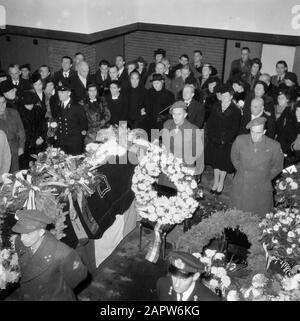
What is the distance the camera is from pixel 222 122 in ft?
21.7

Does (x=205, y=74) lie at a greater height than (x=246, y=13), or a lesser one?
lesser

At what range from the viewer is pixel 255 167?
212 inches

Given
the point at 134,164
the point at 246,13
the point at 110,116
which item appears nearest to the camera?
the point at 134,164

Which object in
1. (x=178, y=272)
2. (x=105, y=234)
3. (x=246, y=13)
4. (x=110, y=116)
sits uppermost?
(x=246, y=13)

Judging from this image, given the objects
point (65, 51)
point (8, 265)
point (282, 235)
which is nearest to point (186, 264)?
point (282, 235)

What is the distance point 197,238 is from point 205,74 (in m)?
5.18

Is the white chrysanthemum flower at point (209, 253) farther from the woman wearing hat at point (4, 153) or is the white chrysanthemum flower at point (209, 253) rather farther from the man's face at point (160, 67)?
the man's face at point (160, 67)

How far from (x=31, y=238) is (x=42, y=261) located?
0.70 feet

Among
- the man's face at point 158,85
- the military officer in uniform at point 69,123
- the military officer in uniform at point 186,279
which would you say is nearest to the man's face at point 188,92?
the man's face at point 158,85

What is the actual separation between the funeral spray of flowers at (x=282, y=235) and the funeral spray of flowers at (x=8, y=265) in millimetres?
2557

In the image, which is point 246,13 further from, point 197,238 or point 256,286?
point 256,286

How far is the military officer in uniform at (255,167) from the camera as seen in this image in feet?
17.4
